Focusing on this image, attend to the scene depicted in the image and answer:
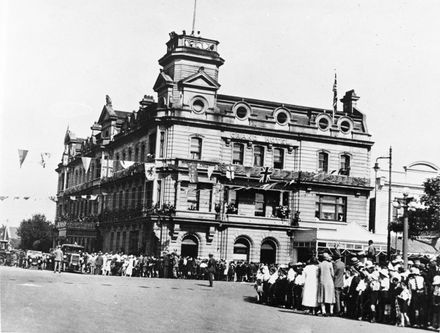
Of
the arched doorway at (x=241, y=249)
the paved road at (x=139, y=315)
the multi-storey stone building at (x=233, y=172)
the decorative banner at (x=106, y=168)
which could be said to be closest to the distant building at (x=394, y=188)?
the multi-storey stone building at (x=233, y=172)

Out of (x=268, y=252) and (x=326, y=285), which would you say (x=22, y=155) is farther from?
(x=268, y=252)

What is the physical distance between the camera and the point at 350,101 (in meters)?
52.6

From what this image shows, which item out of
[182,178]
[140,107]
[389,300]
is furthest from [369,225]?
[389,300]

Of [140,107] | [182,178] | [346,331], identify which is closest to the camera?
[346,331]

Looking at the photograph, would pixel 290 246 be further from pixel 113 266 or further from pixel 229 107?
pixel 113 266

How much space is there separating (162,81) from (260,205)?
12000mm

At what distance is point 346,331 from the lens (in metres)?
14.9

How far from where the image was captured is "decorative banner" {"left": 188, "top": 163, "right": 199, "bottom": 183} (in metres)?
41.5

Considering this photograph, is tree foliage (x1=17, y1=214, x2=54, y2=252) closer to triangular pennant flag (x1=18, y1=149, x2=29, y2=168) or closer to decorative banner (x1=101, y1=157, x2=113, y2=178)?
decorative banner (x1=101, y1=157, x2=113, y2=178)

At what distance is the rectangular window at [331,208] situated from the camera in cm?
4822

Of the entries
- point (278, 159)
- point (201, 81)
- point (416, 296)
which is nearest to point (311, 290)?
point (416, 296)

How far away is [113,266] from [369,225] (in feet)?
80.7

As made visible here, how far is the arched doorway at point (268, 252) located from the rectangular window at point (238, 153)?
6497 mm

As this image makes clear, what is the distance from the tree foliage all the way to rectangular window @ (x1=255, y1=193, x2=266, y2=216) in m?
42.5
